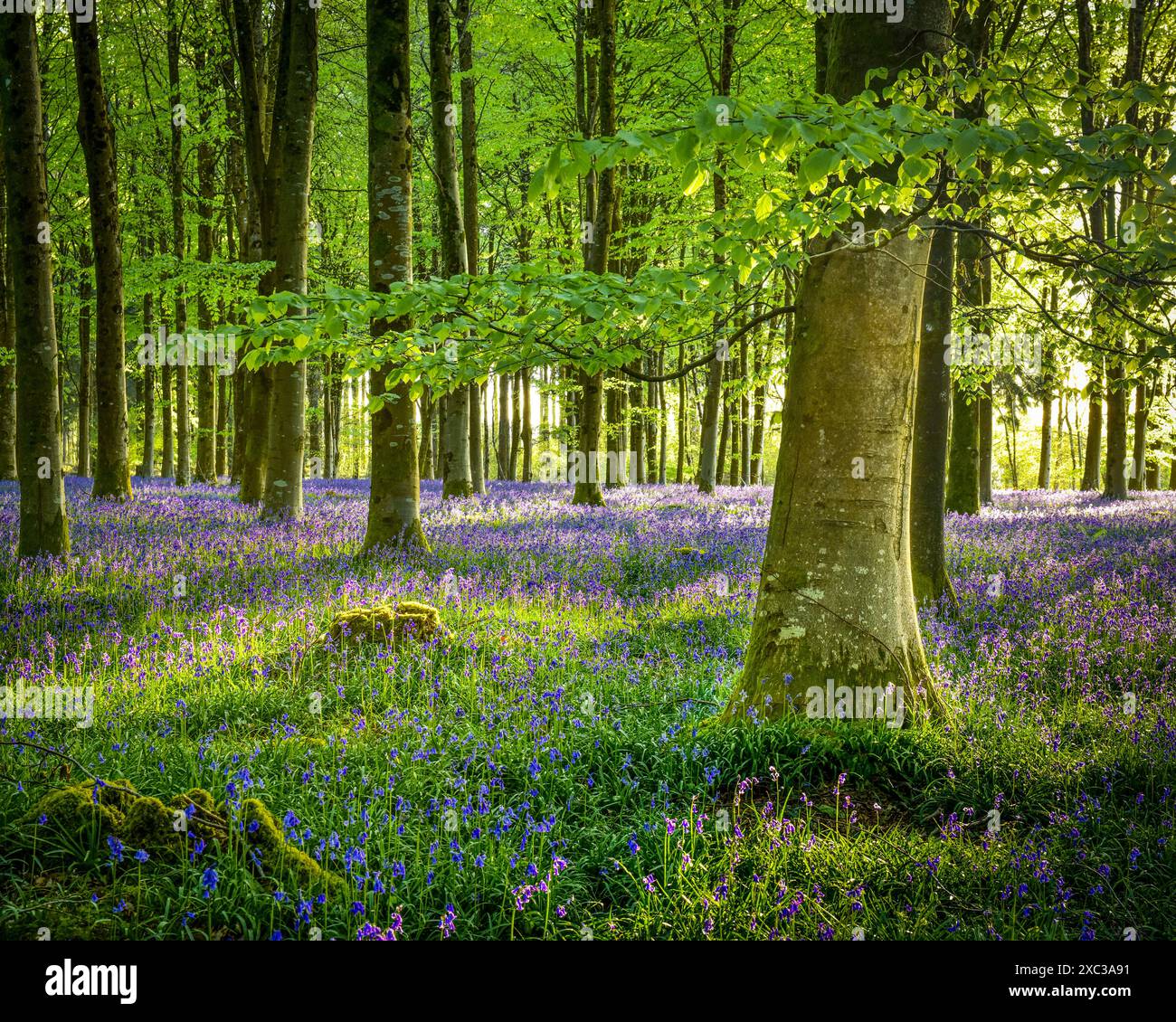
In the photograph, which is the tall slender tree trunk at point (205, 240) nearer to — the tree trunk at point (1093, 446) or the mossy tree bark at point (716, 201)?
the mossy tree bark at point (716, 201)

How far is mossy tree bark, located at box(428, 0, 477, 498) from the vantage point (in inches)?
525

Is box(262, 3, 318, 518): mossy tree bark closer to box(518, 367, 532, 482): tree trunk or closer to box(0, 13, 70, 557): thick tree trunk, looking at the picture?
box(0, 13, 70, 557): thick tree trunk

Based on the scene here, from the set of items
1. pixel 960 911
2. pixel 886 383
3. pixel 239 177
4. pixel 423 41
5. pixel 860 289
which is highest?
pixel 423 41

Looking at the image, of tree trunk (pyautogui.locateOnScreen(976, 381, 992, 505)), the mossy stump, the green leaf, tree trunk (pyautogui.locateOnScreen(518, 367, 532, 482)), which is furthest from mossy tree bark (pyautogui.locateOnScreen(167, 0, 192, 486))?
tree trunk (pyautogui.locateOnScreen(976, 381, 992, 505))

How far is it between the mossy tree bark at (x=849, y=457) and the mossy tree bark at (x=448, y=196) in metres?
9.70

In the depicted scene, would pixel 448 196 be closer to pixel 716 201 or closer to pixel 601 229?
pixel 601 229

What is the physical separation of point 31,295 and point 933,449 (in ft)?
31.9

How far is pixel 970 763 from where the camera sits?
3805 millimetres

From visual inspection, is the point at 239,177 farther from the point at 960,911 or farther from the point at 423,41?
the point at 960,911

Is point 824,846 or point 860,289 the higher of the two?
point 860,289

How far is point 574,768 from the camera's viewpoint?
3.81m
